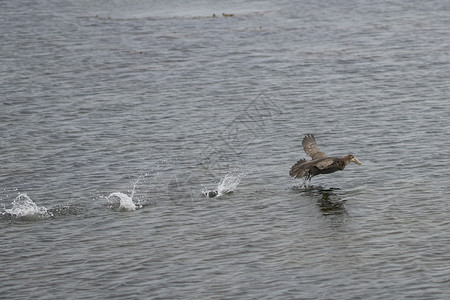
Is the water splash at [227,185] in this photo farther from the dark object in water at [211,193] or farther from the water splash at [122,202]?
the water splash at [122,202]

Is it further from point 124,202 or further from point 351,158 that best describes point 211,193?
point 351,158

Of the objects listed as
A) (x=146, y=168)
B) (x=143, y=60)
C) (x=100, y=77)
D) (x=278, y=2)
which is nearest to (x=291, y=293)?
(x=146, y=168)

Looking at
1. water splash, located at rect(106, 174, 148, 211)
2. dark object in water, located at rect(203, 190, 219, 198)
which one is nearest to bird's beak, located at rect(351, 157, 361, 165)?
dark object in water, located at rect(203, 190, 219, 198)

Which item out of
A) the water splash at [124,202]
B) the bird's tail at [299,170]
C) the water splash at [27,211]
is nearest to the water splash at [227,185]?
the bird's tail at [299,170]

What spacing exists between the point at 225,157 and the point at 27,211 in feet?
27.0

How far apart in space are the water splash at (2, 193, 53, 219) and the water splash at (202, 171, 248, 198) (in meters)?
5.08

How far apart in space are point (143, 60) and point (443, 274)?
2901 cm

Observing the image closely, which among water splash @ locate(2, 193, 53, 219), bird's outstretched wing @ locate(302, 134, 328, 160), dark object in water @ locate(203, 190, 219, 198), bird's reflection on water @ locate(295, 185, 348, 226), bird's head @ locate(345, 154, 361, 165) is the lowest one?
bird's reflection on water @ locate(295, 185, 348, 226)

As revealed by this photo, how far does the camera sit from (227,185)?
2722cm

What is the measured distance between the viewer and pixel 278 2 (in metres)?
62.6

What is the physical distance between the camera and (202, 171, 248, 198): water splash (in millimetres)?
26766

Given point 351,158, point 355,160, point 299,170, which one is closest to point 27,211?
point 299,170

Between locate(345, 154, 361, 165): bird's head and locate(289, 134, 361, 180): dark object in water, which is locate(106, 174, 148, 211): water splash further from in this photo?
Result: locate(345, 154, 361, 165): bird's head

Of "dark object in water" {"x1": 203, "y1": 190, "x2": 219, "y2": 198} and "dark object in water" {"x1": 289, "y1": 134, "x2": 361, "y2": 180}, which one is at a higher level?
"dark object in water" {"x1": 289, "y1": 134, "x2": 361, "y2": 180}
